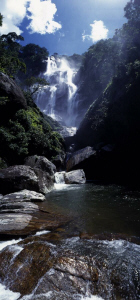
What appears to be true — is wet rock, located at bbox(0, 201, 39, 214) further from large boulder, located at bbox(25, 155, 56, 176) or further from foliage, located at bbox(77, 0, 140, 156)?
foliage, located at bbox(77, 0, 140, 156)

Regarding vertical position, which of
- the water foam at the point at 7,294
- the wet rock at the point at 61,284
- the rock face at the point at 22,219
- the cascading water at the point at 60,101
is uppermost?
the cascading water at the point at 60,101

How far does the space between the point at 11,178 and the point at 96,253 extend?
21.4 ft

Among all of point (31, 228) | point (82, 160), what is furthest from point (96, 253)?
point (82, 160)

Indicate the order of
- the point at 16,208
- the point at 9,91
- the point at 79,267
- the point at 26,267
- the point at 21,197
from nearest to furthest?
the point at 79,267
the point at 26,267
the point at 16,208
the point at 21,197
the point at 9,91

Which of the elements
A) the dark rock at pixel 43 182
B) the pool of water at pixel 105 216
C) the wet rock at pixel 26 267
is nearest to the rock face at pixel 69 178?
the dark rock at pixel 43 182

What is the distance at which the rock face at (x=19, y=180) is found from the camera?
327 inches

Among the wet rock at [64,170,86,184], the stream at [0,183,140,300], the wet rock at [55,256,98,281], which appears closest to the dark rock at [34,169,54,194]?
the wet rock at [64,170,86,184]

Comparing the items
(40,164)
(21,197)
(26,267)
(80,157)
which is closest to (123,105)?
(80,157)

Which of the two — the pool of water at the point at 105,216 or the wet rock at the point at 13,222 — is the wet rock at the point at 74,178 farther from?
the wet rock at the point at 13,222

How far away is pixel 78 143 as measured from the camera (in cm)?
2772

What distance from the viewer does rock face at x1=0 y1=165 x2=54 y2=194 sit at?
830cm

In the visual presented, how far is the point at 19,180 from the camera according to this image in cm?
854

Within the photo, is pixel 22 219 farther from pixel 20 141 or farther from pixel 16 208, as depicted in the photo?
pixel 20 141

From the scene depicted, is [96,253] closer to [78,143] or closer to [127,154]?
[127,154]
